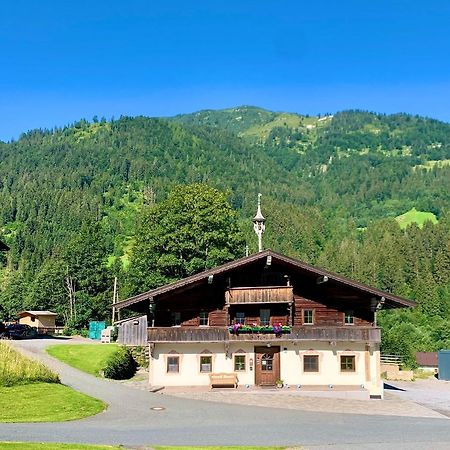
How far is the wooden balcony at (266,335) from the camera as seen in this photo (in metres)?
37.0

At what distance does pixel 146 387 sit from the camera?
36062mm

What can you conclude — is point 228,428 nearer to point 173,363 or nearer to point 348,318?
point 173,363

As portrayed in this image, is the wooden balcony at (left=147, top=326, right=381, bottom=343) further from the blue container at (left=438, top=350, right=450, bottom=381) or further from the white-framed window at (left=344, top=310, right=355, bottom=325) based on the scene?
the blue container at (left=438, top=350, right=450, bottom=381)

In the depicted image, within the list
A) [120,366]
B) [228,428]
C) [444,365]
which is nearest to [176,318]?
[120,366]

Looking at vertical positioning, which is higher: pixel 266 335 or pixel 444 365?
pixel 266 335

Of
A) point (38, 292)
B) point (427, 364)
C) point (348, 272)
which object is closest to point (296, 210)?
point (348, 272)

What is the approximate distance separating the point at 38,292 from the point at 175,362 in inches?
2610

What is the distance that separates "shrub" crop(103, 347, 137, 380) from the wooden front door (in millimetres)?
9039

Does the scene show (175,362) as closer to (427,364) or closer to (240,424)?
(240,424)

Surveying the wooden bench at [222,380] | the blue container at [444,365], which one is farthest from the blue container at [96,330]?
the blue container at [444,365]

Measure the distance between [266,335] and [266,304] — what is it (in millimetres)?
2101

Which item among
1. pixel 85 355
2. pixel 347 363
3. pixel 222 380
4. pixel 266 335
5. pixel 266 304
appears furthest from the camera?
pixel 85 355

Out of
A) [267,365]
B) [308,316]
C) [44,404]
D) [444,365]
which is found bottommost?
[444,365]

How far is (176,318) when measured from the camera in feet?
125
